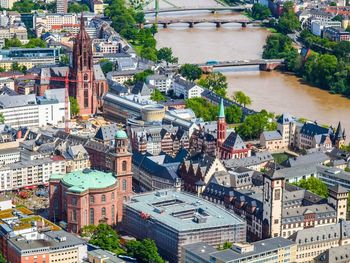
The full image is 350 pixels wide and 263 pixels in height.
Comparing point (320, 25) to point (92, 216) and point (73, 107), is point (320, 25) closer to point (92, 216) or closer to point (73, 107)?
point (73, 107)

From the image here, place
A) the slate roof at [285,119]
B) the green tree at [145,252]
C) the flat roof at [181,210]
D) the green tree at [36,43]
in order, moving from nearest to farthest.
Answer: the green tree at [145,252] < the flat roof at [181,210] < the slate roof at [285,119] < the green tree at [36,43]

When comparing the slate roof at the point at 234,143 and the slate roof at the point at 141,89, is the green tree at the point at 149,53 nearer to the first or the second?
the slate roof at the point at 141,89

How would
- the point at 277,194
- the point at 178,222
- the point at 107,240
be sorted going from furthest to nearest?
the point at 277,194
the point at 178,222
the point at 107,240

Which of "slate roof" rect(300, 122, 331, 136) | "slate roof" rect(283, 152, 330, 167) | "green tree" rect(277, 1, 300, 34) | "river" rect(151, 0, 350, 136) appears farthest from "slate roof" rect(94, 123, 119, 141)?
"green tree" rect(277, 1, 300, 34)

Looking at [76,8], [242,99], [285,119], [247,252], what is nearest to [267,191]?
[247,252]

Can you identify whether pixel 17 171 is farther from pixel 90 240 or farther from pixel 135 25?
pixel 135 25

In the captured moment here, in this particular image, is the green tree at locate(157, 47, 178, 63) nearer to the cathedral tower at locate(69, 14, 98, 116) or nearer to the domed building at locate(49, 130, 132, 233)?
the cathedral tower at locate(69, 14, 98, 116)

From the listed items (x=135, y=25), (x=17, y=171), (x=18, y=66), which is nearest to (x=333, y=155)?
(x=17, y=171)

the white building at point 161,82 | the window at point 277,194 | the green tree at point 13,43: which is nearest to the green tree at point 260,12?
the green tree at point 13,43
